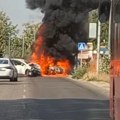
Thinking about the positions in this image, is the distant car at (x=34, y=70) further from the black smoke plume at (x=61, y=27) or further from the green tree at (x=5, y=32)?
the green tree at (x=5, y=32)

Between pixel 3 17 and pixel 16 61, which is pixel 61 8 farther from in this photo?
pixel 3 17

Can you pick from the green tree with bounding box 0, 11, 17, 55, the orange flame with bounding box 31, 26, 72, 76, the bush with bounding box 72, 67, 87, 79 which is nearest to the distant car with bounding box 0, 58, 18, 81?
the bush with bounding box 72, 67, 87, 79

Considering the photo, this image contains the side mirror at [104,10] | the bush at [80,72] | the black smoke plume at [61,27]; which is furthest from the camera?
the black smoke plume at [61,27]

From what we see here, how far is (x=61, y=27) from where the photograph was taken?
65.1 metres

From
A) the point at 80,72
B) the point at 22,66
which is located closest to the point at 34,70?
the point at 22,66

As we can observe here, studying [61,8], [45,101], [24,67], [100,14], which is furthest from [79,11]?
[100,14]

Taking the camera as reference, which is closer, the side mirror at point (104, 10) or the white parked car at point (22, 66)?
the side mirror at point (104, 10)

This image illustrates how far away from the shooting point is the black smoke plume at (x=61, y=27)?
2504 inches

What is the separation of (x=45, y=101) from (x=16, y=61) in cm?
3745

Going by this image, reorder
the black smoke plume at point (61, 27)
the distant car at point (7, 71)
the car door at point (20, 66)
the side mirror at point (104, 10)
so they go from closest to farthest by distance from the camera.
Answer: the side mirror at point (104, 10)
the distant car at point (7, 71)
the car door at point (20, 66)
the black smoke plume at point (61, 27)

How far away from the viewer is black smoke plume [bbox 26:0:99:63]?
63.6 m

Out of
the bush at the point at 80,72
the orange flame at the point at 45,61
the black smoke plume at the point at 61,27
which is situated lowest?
the bush at the point at 80,72

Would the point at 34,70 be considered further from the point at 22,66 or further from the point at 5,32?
the point at 5,32

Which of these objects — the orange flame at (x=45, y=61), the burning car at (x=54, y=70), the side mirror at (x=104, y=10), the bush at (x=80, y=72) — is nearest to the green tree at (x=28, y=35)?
the orange flame at (x=45, y=61)
